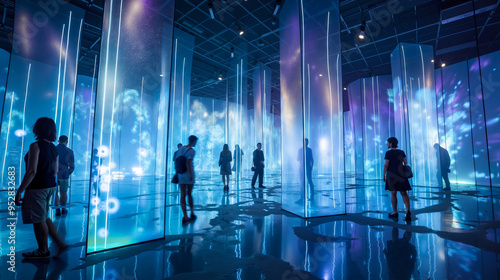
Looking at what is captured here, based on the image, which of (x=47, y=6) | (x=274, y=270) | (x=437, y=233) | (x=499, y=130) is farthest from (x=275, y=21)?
(x=499, y=130)

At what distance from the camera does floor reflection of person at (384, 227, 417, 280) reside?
7.16 feet

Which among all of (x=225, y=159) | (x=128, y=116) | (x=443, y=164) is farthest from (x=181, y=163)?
(x=443, y=164)

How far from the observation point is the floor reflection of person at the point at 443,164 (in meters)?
8.25

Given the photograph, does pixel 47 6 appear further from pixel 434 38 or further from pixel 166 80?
pixel 434 38

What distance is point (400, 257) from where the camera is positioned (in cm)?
254

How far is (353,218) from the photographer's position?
4387 millimetres

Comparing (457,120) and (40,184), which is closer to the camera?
(40,184)

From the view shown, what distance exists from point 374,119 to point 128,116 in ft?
46.8

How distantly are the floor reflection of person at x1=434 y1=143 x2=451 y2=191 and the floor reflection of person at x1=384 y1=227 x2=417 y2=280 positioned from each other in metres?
6.91

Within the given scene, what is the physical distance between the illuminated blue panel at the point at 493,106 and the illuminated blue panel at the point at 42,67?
48.1 ft

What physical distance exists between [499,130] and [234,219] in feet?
37.4

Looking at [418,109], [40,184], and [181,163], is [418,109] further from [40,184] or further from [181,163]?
[40,184]

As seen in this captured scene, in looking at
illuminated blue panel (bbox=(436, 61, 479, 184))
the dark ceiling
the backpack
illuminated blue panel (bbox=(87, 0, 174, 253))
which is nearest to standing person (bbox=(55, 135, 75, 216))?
illuminated blue panel (bbox=(87, 0, 174, 253))

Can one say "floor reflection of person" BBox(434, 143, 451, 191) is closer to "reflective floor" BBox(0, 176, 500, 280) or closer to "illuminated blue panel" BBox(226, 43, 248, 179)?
"reflective floor" BBox(0, 176, 500, 280)
